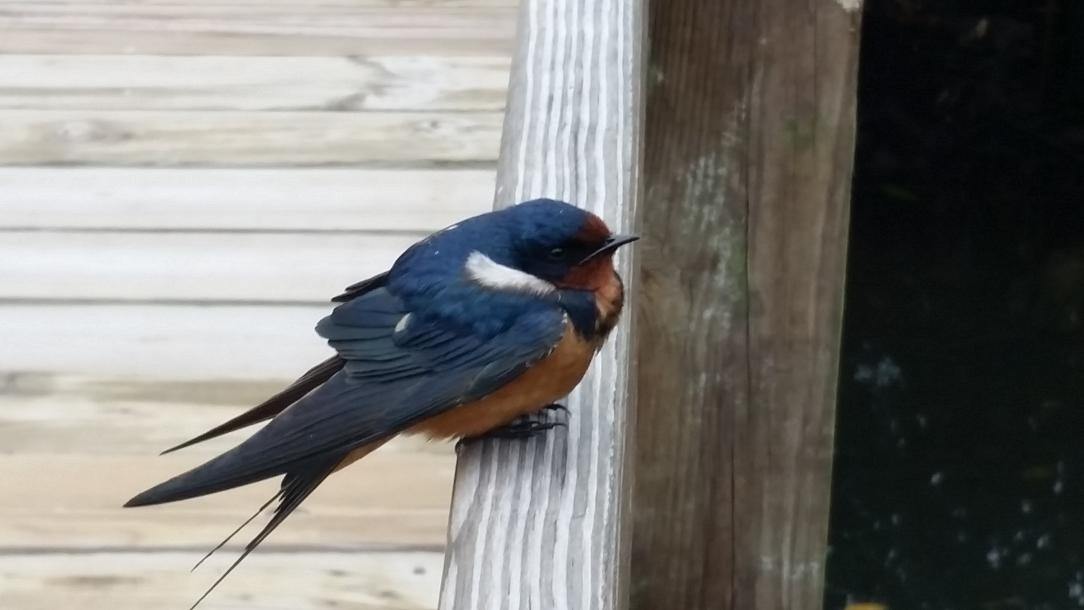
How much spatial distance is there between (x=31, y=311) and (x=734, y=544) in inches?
41.8

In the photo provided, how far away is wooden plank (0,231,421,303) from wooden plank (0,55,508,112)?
1.39 feet

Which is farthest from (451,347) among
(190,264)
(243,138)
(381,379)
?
(243,138)

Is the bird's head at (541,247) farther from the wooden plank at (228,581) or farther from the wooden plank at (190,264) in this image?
the wooden plank at (190,264)

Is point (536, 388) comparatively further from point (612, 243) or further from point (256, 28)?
point (256, 28)

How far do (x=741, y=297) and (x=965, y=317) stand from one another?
2531mm

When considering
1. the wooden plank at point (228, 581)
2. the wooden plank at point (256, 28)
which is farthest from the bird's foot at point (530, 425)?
the wooden plank at point (256, 28)

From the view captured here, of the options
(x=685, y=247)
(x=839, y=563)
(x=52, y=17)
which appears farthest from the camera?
(x=839, y=563)

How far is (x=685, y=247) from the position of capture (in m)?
2.09

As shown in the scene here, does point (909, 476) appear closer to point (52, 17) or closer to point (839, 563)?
point (839, 563)

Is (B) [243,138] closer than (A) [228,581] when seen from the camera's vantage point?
No

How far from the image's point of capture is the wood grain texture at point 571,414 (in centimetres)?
98

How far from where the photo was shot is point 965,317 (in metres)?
4.45

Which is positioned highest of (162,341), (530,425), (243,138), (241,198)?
(243,138)

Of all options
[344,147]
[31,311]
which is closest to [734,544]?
[344,147]
